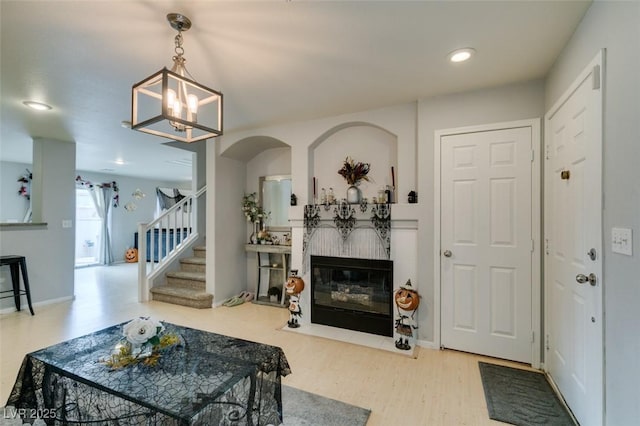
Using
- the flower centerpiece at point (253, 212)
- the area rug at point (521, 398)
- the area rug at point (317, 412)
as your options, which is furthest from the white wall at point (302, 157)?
the area rug at point (317, 412)

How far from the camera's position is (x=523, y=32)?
1.96m

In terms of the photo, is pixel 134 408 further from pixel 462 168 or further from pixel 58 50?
pixel 462 168

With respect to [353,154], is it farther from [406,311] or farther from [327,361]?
[327,361]

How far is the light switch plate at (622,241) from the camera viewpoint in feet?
4.35

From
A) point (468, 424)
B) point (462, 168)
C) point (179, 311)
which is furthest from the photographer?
point (179, 311)

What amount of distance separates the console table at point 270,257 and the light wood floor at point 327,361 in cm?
52

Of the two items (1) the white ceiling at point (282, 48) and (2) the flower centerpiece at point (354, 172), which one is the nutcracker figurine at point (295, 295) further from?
(1) the white ceiling at point (282, 48)

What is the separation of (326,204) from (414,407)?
7.03 ft

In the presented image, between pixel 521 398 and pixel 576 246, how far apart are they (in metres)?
1.18

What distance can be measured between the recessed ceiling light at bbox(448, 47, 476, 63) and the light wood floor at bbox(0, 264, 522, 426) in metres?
2.57

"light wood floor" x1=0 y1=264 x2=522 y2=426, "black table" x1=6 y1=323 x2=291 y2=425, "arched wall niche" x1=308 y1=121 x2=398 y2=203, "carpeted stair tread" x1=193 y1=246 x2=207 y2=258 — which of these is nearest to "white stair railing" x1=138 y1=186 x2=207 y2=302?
"carpeted stair tread" x1=193 y1=246 x2=207 y2=258

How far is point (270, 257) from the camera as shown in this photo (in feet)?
15.6

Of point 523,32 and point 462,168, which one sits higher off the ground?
point 523,32

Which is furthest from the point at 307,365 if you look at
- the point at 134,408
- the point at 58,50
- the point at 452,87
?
the point at 58,50
